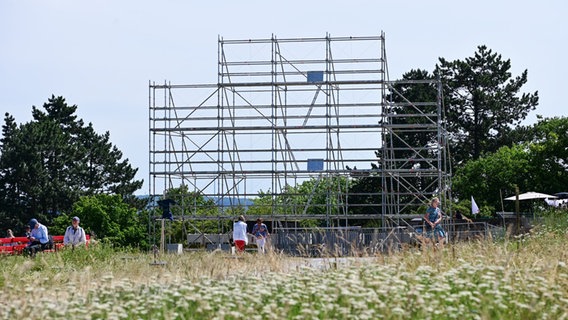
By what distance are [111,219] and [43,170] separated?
910cm

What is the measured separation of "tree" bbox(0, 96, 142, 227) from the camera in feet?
246

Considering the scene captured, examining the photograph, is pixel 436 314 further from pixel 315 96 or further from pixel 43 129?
pixel 43 129

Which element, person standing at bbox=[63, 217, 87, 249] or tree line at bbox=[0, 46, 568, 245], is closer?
person standing at bbox=[63, 217, 87, 249]

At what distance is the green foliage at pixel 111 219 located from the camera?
6800 centimetres

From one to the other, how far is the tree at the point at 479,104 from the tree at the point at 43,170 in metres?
25.4

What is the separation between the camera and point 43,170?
7644cm

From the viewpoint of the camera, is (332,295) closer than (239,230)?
Yes

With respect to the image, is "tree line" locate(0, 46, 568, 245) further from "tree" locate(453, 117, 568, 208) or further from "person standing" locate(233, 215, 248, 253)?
"person standing" locate(233, 215, 248, 253)

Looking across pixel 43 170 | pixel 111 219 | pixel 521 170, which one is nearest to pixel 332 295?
pixel 521 170

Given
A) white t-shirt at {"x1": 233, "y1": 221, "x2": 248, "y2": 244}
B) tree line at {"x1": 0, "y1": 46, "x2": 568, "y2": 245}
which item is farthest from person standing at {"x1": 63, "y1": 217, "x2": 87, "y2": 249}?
tree line at {"x1": 0, "y1": 46, "x2": 568, "y2": 245}

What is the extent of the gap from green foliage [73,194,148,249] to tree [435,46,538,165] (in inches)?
805

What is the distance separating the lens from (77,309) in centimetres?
1052

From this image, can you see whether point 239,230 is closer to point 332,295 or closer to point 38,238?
point 38,238

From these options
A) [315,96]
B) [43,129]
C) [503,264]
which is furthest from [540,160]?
[503,264]
